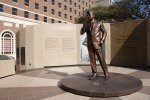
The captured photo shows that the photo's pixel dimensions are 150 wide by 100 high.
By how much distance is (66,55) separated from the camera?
14.3 m

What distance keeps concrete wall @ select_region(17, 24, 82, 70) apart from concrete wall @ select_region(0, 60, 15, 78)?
127 inches

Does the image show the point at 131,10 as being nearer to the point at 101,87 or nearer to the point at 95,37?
the point at 95,37

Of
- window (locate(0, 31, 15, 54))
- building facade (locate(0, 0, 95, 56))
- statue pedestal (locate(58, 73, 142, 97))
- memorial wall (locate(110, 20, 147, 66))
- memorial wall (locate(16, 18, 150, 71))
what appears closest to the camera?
statue pedestal (locate(58, 73, 142, 97))

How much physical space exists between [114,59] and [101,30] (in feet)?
24.2

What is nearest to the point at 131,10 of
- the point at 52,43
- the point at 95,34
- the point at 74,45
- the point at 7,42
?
the point at 74,45

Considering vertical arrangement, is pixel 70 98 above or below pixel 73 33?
below

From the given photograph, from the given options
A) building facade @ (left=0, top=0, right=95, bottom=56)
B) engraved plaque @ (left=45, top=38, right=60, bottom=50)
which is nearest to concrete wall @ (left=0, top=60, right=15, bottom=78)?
engraved plaque @ (left=45, top=38, right=60, bottom=50)

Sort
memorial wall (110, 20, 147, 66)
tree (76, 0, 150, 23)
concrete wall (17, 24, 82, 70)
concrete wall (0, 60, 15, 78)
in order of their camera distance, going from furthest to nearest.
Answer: tree (76, 0, 150, 23)
concrete wall (17, 24, 82, 70)
memorial wall (110, 20, 147, 66)
concrete wall (0, 60, 15, 78)

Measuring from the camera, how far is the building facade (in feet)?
112

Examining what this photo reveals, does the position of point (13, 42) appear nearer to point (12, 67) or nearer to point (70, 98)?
point (12, 67)

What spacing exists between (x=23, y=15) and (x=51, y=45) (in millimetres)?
27308

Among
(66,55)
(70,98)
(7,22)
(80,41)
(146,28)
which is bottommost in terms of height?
(70,98)

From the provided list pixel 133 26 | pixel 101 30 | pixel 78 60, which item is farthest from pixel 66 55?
pixel 101 30

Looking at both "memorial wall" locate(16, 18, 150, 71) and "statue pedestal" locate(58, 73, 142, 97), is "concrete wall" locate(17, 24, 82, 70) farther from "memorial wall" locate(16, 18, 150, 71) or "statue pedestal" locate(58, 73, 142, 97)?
"statue pedestal" locate(58, 73, 142, 97)
